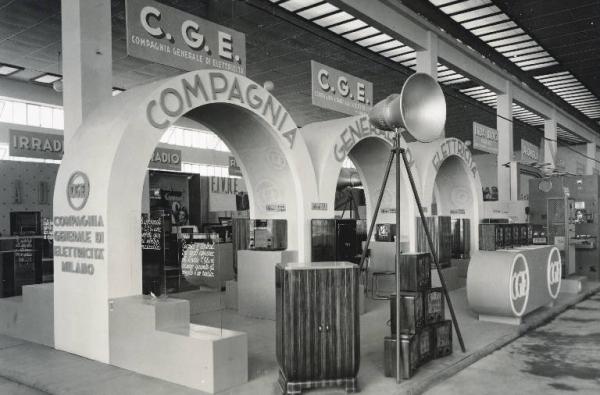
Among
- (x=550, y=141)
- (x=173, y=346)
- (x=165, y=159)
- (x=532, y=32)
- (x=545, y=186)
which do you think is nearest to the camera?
(x=173, y=346)

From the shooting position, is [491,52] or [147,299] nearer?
[147,299]

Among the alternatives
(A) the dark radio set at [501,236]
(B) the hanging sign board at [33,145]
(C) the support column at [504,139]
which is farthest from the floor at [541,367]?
(B) the hanging sign board at [33,145]

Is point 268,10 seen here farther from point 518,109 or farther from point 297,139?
point 518,109

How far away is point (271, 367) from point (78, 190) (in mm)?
2395

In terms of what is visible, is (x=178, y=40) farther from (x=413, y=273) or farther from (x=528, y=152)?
(x=528, y=152)

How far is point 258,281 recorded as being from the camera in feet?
21.7

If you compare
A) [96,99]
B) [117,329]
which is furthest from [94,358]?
[96,99]

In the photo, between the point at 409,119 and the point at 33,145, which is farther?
the point at 33,145

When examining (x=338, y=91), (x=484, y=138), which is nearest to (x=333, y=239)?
(x=338, y=91)

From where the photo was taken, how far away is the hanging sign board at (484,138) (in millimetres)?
11258

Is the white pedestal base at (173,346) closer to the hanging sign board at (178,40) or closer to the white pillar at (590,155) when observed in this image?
the hanging sign board at (178,40)

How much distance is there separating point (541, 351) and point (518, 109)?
610 inches

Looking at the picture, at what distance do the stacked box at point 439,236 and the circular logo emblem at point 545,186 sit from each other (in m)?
3.57

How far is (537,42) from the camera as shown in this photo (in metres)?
11.7
